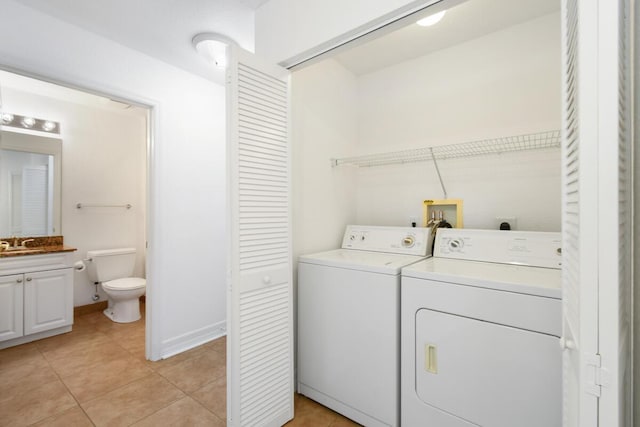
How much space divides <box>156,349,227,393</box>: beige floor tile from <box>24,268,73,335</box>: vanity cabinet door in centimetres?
143

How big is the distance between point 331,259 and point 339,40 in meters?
1.19

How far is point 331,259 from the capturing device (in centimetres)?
176

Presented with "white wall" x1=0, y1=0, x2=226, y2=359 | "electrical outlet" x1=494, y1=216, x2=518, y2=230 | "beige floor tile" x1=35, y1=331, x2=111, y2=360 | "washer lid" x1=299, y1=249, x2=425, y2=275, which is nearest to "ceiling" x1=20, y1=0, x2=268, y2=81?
"white wall" x1=0, y1=0, x2=226, y2=359

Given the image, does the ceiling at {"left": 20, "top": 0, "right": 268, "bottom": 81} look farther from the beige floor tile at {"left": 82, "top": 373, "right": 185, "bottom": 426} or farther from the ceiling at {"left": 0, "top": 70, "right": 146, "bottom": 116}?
the beige floor tile at {"left": 82, "top": 373, "right": 185, "bottom": 426}

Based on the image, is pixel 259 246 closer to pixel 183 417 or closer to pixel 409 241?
pixel 409 241

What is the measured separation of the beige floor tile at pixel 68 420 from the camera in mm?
1605

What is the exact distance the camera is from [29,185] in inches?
121

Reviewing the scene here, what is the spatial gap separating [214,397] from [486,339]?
1.69 meters

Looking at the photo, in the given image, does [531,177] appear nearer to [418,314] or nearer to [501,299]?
[501,299]

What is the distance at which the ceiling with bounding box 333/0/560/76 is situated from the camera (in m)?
1.70

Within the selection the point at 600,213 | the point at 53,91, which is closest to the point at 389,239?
the point at 600,213

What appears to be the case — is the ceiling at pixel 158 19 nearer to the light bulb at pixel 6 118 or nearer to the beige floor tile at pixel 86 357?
the light bulb at pixel 6 118

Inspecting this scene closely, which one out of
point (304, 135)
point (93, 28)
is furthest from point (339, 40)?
point (93, 28)

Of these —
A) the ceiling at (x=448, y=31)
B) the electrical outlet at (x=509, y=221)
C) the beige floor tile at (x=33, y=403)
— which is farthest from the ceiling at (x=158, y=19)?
the beige floor tile at (x=33, y=403)
